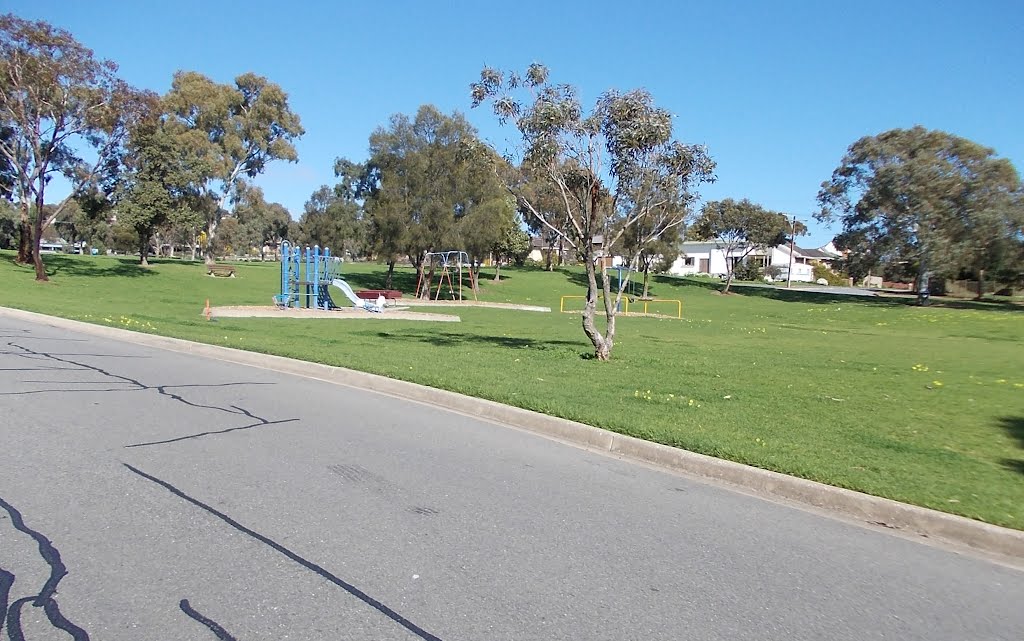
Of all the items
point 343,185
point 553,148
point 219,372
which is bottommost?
point 219,372

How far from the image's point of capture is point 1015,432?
8.69 meters

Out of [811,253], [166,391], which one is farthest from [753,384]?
[811,253]

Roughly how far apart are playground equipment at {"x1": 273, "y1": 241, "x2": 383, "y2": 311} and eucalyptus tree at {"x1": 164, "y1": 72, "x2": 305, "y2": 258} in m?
29.9

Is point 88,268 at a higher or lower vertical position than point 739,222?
lower

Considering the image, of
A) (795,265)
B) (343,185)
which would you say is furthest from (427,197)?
(795,265)

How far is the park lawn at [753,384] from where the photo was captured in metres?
6.95

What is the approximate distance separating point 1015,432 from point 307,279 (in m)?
25.1

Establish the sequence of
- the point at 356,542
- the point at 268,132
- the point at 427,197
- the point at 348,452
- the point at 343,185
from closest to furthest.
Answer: the point at 356,542
the point at 348,452
the point at 427,197
the point at 268,132
the point at 343,185

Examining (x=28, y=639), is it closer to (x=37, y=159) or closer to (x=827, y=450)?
(x=827, y=450)

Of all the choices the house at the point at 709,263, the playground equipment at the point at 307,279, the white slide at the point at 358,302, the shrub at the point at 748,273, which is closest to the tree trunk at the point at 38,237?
the playground equipment at the point at 307,279

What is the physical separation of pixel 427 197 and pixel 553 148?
2762cm

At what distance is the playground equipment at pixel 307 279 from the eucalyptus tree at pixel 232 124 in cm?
2990

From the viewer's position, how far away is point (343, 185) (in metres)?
82.3

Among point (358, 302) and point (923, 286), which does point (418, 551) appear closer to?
point (358, 302)
